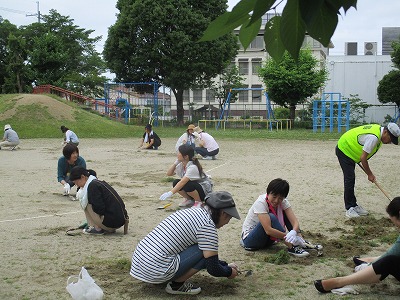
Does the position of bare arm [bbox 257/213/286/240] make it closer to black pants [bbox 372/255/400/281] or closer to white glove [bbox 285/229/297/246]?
white glove [bbox 285/229/297/246]

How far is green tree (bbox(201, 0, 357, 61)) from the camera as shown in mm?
1413

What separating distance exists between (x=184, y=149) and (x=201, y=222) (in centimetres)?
401

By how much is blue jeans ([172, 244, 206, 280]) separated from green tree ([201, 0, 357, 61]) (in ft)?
9.42

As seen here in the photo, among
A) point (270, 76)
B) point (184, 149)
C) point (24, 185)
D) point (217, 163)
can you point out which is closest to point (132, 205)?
point (184, 149)

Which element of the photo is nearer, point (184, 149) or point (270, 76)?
point (184, 149)

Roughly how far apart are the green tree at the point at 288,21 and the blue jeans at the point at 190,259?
287 cm

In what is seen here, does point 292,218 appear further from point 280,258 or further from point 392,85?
point 392,85

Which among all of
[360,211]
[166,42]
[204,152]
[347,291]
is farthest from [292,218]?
[166,42]

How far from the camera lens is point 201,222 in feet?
14.2

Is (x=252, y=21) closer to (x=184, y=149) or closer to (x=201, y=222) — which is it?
(x=201, y=222)

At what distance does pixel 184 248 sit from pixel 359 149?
419 centimetres

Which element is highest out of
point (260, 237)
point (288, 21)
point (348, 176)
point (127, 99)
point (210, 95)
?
point (210, 95)

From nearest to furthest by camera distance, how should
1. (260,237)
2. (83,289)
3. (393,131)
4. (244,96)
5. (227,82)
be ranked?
(83,289) < (260,237) < (393,131) < (227,82) < (244,96)

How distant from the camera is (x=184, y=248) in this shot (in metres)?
4.40
